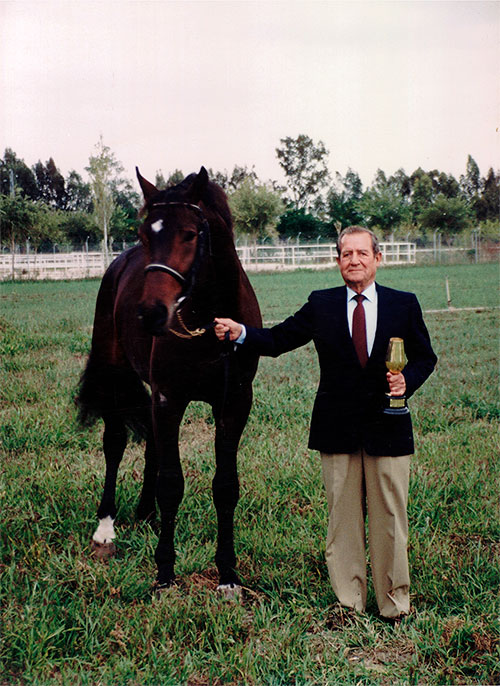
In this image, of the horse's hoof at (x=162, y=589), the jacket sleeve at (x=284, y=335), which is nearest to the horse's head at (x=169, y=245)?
the jacket sleeve at (x=284, y=335)

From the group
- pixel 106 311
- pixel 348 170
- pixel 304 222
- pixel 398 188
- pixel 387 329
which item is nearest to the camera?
pixel 387 329

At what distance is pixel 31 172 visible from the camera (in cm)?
477

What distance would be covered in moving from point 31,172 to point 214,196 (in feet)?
7.75

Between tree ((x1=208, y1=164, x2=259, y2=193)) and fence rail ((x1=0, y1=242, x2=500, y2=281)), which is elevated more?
tree ((x1=208, y1=164, x2=259, y2=193))

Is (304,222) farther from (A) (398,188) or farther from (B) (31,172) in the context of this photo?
(B) (31,172)

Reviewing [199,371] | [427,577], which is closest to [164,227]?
[199,371]

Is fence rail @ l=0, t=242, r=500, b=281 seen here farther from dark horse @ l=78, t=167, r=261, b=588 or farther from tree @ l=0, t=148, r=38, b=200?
dark horse @ l=78, t=167, r=261, b=588

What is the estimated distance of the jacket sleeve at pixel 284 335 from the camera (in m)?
3.18

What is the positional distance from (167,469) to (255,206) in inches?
99.4

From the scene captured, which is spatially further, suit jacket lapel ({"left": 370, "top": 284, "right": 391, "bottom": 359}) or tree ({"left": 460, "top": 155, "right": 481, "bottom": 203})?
tree ({"left": 460, "top": 155, "right": 481, "bottom": 203})

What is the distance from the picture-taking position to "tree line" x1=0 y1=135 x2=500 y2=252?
4531 mm

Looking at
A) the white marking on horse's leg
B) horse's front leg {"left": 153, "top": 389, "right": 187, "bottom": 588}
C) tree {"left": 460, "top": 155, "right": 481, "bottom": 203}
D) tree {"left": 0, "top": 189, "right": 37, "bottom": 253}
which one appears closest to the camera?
horse's front leg {"left": 153, "top": 389, "right": 187, "bottom": 588}

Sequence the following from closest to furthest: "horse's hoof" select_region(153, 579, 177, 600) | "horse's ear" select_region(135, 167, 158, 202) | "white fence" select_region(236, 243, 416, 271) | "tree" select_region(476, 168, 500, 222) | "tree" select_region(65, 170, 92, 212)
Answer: "horse's ear" select_region(135, 167, 158, 202) < "horse's hoof" select_region(153, 579, 177, 600) < "tree" select_region(65, 170, 92, 212) < "white fence" select_region(236, 243, 416, 271) < "tree" select_region(476, 168, 500, 222)

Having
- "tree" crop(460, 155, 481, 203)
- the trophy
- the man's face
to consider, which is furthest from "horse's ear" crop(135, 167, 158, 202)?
"tree" crop(460, 155, 481, 203)
